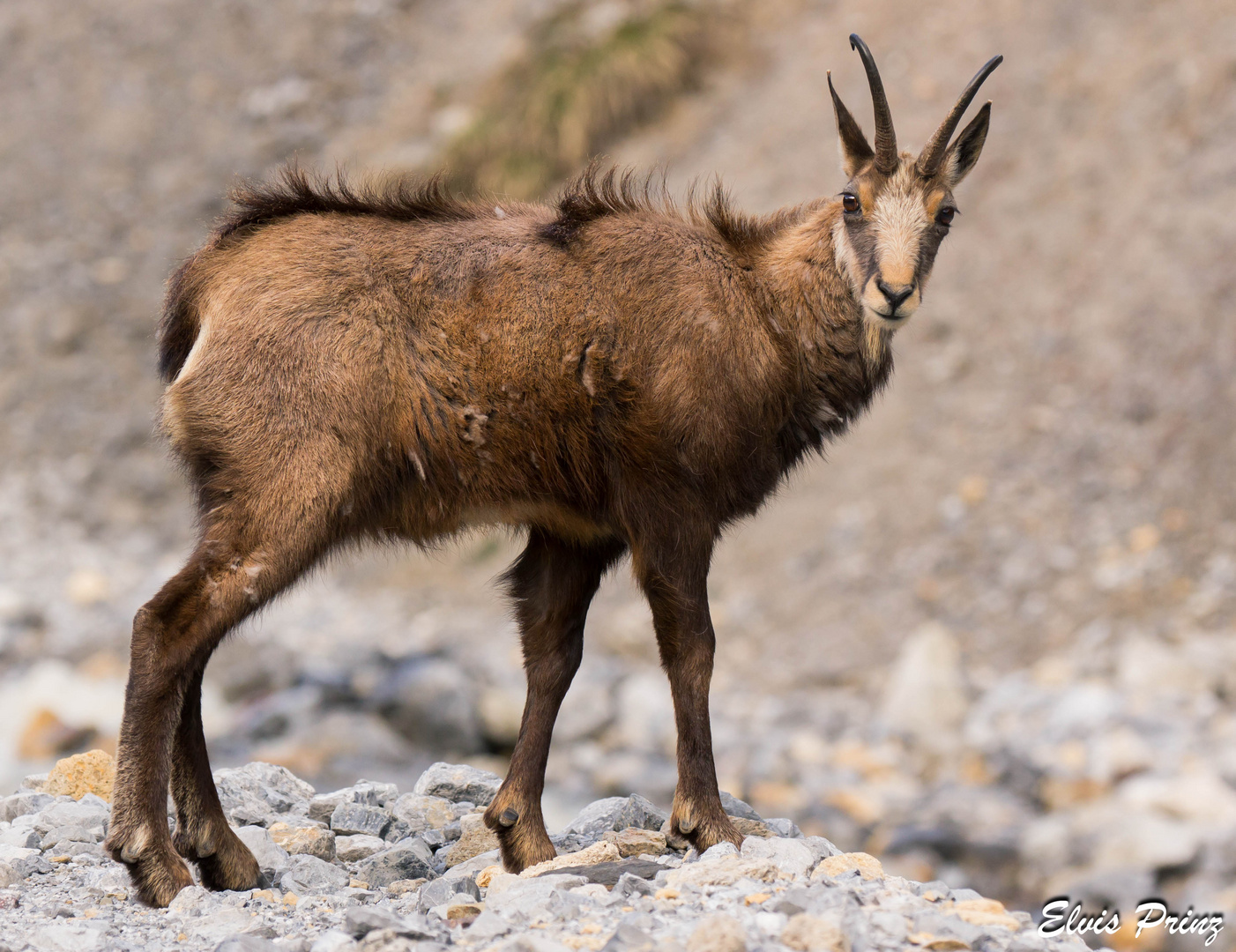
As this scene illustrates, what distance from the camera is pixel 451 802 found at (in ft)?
24.4

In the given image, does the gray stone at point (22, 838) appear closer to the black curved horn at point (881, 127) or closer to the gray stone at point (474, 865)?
the gray stone at point (474, 865)

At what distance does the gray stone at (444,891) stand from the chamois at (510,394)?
0.35 meters

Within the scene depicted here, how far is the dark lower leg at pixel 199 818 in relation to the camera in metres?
5.84

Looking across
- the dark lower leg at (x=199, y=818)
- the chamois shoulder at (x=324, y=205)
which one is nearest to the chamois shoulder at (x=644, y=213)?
the chamois shoulder at (x=324, y=205)

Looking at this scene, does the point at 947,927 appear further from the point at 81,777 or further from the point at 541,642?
the point at 81,777

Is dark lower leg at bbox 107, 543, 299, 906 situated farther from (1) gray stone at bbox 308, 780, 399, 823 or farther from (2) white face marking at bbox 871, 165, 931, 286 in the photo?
(2) white face marking at bbox 871, 165, 931, 286

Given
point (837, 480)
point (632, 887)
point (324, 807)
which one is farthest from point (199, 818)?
point (837, 480)

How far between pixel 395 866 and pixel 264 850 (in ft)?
2.13

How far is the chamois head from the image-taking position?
5.92 m

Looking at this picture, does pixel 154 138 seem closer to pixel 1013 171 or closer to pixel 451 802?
Answer: pixel 1013 171

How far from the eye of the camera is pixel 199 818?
585 centimetres

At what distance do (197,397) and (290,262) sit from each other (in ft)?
2.43

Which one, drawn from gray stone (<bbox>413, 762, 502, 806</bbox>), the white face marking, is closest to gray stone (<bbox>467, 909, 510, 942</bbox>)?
gray stone (<bbox>413, 762, 502, 806</bbox>)

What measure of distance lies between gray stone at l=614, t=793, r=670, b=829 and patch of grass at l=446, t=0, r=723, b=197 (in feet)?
43.4
